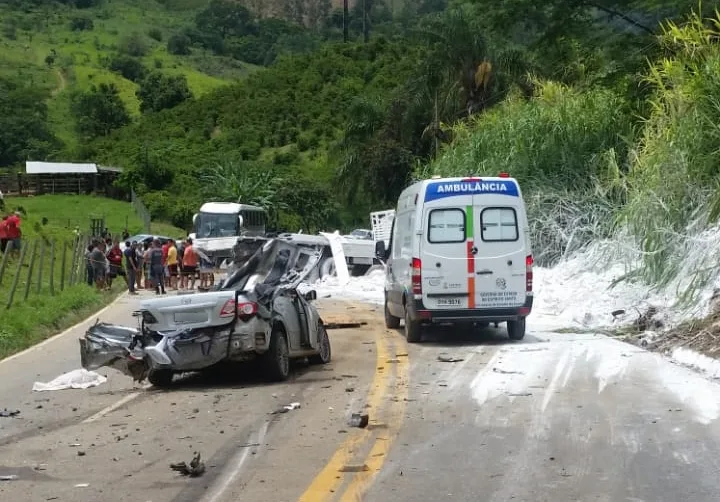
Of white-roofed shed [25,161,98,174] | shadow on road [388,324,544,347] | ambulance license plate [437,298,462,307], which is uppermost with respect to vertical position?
white-roofed shed [25,161,98,174]

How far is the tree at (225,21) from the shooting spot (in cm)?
15200

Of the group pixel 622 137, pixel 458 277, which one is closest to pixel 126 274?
pixel 622 137

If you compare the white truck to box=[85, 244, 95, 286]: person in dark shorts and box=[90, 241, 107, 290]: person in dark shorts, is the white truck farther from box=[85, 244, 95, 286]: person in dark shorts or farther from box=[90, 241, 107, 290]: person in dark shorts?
box=[90, 241, 107, 290]: person in dark shorts

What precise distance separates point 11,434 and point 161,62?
120 m

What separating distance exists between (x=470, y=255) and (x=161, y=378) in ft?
17.8

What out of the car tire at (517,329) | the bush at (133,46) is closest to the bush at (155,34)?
the bush at (133,46)

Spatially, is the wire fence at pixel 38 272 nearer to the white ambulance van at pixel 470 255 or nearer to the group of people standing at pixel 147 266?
the group of people standing at pixel 147 266

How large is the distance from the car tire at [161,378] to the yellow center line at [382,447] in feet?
9.02

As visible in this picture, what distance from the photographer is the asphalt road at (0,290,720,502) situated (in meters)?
6.84

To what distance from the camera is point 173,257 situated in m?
33.0

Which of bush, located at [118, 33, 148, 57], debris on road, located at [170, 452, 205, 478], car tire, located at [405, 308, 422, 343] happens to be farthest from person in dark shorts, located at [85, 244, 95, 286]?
bush, located at [118, 33, 148, 57]

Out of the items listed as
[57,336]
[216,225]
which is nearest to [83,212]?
[216,225]

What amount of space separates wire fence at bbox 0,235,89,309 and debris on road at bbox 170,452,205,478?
13.6 m

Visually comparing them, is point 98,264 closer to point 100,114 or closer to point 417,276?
point 417,276
